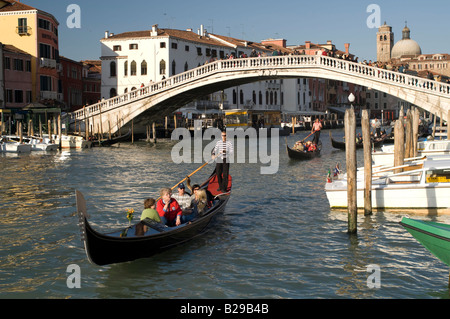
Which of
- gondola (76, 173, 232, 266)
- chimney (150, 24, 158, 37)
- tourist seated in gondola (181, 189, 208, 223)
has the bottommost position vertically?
gondola (76, 173, 232, 266)

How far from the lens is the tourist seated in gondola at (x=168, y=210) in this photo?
6.45 m

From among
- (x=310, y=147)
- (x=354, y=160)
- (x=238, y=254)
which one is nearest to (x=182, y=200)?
(x=238, y=254)

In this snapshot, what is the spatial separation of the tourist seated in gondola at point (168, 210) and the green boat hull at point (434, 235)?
250 cm

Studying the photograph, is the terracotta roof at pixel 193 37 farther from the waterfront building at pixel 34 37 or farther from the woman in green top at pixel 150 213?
the woman in green top at pixel 150 213

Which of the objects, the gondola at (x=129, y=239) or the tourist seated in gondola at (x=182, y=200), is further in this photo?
the tourist seated in gondola at (x=182, y=200)

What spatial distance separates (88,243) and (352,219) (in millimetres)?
3189

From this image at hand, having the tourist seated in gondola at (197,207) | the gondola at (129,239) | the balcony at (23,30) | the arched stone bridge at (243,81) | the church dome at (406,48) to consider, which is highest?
the church dome at (406,48)

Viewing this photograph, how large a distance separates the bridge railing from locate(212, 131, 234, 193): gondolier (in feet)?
35.0

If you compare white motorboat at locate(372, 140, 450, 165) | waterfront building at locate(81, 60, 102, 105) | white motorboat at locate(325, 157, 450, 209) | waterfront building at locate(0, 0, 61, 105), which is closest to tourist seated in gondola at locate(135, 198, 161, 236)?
white motorboat at locate(325, 157, 450, 209)

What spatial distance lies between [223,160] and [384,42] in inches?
3365
